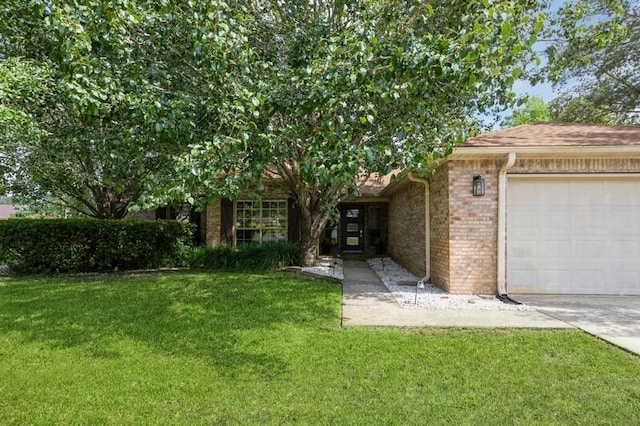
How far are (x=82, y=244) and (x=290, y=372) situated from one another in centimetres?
940

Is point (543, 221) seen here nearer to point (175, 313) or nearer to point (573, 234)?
point (573, 234)

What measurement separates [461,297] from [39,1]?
719 centimetres

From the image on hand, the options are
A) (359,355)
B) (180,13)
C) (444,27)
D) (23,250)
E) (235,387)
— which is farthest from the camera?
(23,250)

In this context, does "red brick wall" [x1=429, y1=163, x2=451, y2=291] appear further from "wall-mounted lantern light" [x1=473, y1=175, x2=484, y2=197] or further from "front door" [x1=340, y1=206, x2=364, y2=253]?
"front door" [x1=340, y1=206, x2=364, y2=253]

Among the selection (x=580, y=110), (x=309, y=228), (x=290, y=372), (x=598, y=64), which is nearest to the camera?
(x=290, y=372)

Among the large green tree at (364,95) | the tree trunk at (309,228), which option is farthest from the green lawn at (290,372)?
the tree trunk at (309,228)

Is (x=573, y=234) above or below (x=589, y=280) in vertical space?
above

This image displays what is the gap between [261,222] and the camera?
46.5 ft

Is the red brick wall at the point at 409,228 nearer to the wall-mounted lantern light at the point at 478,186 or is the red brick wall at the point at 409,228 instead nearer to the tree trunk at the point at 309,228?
the wall-mounted lantern light at the point at 478,186

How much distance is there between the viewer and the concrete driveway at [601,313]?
483 centimetres

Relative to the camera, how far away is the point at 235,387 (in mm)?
3600

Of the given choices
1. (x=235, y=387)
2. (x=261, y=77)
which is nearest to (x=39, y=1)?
(x=261, y=77)

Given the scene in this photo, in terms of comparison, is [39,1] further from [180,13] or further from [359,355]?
[359,355]

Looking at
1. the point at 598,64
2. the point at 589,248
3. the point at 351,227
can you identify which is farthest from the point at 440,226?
the point at 598,64
